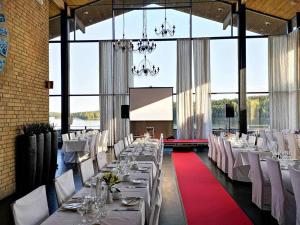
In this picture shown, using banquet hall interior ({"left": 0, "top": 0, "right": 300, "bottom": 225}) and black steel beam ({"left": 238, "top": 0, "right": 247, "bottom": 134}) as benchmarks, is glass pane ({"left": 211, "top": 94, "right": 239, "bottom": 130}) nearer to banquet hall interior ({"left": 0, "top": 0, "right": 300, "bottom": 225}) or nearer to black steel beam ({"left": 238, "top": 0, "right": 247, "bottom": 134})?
banquet hall interior ({"left": 0, "top": 0, "right": 300, "bottom": 225})

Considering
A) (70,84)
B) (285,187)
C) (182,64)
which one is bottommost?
(285,187)

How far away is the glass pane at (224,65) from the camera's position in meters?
13.9

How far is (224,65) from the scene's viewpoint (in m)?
14.0

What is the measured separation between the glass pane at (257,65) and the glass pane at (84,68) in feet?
22.2

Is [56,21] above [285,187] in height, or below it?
above

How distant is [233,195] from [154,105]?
7894 mm

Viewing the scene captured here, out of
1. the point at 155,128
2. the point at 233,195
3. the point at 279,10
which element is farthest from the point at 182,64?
the point at 233,195

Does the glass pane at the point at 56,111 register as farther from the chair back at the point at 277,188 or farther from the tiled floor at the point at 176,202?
the chair back at the point at 277,188

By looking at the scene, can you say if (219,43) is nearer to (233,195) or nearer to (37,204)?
(233,195)

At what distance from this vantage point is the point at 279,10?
42.7 feet

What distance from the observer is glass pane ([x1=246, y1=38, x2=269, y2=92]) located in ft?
45.6

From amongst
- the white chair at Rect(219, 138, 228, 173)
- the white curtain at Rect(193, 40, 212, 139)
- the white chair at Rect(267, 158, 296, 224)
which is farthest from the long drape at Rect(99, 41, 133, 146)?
the white chair at Rect(267, 158, 296, 224)

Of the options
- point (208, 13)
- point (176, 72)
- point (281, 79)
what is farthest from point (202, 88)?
point (281, 79)

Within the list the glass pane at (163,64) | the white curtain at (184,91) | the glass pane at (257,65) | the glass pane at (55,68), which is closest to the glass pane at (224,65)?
the glass pane at (257,65)
